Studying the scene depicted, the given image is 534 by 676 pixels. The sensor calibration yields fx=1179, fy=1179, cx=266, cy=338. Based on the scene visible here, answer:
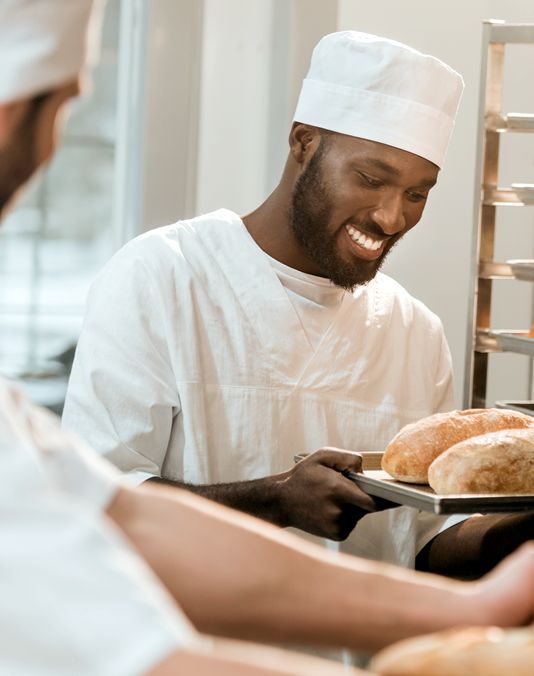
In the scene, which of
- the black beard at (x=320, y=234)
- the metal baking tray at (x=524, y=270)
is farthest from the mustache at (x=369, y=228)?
the metal baking tray at (x=524, y=270)

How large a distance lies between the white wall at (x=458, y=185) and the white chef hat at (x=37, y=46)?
2.45 meters

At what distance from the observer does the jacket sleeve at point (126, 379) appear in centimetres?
218

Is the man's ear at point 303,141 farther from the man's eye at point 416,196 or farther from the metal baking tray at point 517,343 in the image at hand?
the metal baking tray at point 517,343

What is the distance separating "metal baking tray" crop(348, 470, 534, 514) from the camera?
1.57m

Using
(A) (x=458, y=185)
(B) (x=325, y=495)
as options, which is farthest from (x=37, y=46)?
(A) (x=458, y=185)

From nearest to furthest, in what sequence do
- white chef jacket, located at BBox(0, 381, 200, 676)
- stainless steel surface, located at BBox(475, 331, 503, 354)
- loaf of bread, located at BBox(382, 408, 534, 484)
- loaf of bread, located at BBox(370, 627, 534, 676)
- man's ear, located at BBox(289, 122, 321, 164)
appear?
white chef jacket, located at BBox(0, 381, 200, 676) → loaf of bread, located at BBox(370, 627, 534, 676) → loaf of bread, located at BBox(382, 408, 534, 484) → man's ear, located at BBox(289, 122, 321, 164) → stainless steel surface, located at BBox(475, 331, 503, 354)

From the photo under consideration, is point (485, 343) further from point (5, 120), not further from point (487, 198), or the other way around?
point (5, 120)

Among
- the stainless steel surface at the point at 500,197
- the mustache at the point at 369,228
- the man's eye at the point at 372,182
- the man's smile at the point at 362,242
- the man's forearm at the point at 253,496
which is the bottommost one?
the man's forearm at the point at 253,496

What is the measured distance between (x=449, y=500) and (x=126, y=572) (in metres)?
0.91

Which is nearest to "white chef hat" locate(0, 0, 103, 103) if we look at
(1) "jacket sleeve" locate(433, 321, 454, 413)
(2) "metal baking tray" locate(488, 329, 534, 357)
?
(2) "metal baking tray" locate(488, 329, 534, 357)

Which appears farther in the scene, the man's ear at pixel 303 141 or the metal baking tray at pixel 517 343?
the man's ear at pixel 303 141

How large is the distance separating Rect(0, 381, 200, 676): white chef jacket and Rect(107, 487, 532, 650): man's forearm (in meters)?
0.30

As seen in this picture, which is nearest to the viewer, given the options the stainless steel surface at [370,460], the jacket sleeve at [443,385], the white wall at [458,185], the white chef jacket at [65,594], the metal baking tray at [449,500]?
the white chef jacket at [65,594]

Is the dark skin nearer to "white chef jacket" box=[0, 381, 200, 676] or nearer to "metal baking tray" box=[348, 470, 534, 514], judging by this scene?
"metal baking tray" box=[348, 470, 534, 514]
